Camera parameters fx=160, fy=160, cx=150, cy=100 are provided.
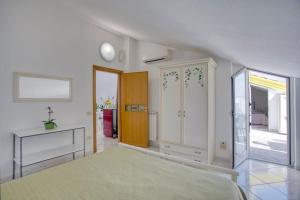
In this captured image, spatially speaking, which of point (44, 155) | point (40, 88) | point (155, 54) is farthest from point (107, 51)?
point (44, 155)

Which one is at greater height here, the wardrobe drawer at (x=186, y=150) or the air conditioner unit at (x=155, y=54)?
the air conditioner unit at (x=155, y=54)

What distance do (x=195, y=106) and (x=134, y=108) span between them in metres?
1.82

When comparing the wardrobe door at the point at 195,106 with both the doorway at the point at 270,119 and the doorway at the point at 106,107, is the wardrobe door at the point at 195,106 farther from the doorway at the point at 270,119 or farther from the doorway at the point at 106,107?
the doorway at the point at 106,107

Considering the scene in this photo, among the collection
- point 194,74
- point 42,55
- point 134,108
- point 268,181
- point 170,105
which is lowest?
point 268,181

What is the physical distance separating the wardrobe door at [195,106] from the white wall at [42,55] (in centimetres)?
215

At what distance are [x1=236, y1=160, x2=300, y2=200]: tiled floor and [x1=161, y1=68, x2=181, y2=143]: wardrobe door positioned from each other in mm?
1270

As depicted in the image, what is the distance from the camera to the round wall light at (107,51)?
3.92 m

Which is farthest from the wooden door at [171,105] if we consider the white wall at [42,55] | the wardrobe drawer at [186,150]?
the white wall at [42,55]

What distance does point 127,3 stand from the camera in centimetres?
202

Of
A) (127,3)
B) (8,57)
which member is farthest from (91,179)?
(8,57)

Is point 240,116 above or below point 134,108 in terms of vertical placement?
below

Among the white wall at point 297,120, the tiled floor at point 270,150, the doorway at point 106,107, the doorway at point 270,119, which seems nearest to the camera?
the white wall at point 297,120

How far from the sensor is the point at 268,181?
2.45 m

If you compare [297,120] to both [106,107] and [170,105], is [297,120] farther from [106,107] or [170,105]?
[106,107]
